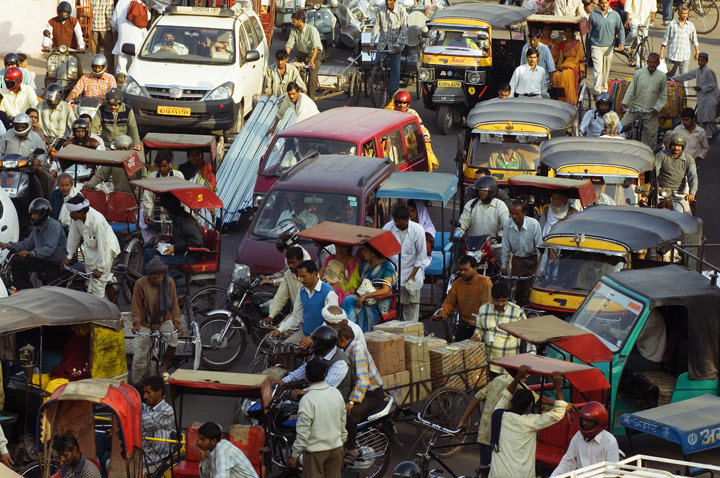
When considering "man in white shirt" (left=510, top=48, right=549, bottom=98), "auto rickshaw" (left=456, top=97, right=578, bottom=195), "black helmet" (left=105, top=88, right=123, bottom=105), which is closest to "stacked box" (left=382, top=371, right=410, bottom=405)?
"auto rickshaw" (left=456, top=97, right=578, bottom=195)

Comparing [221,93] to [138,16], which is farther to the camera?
[138,16]

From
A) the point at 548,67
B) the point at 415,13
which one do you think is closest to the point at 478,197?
the point at 548,67

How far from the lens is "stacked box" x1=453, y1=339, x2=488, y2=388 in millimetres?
12438

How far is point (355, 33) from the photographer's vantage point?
1220 inches

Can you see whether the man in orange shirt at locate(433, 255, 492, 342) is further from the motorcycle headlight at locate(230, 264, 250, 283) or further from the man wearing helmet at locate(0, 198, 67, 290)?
the man wearing helmet at locate(0, 198, 67, 290)

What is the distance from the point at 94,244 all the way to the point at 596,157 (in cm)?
636

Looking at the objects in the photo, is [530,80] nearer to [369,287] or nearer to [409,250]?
[409,250]

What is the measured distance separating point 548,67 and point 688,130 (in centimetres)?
380

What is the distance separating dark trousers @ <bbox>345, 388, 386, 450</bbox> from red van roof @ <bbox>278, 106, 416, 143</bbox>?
254 inches

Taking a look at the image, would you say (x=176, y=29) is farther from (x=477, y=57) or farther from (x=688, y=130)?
(x=688, y=130)

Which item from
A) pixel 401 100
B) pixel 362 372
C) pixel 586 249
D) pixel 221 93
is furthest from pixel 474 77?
pixel 362 372

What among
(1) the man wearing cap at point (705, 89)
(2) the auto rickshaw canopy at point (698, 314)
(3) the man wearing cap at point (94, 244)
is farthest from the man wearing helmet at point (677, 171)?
(3) the man wearing cap at point (94, 244)

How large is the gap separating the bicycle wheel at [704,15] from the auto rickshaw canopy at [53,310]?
2521 cm

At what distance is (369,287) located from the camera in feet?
44.7
